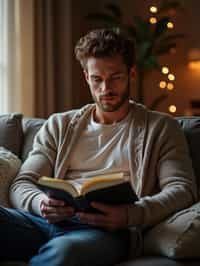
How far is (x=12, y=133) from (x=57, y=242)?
920 mm

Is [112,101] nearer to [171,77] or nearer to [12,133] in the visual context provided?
[12,133]

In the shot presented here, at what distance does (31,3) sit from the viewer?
3.54m

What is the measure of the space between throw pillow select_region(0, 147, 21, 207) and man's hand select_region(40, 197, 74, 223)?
0.33 meters

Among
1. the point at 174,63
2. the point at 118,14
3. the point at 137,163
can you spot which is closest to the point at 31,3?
the point at 118,14

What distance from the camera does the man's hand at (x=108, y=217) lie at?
63.8 inches

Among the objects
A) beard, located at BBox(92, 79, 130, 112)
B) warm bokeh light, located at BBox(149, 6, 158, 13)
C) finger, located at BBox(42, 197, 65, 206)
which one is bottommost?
finger, located at BBox(42, 197, 65, 206)

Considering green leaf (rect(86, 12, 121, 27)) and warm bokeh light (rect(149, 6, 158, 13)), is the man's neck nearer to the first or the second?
green leaf (rect(86, 12, 121, 27))

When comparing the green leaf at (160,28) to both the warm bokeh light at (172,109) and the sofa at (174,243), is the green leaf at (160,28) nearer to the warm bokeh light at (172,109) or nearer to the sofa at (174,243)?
the warm bokeh light at (172,109)

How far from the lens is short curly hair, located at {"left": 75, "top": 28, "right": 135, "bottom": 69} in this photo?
6.37 feet

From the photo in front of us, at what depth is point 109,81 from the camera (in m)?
1.96

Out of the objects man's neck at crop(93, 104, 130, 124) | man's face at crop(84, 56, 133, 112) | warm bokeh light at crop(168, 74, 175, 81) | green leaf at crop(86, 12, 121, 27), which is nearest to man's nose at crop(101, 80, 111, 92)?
man's face at crop(84, 56, 133, 112)

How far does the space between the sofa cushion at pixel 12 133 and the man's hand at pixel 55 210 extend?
682mm

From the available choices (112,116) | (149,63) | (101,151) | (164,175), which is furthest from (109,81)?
(149,63)

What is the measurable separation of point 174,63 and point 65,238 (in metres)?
3.16
